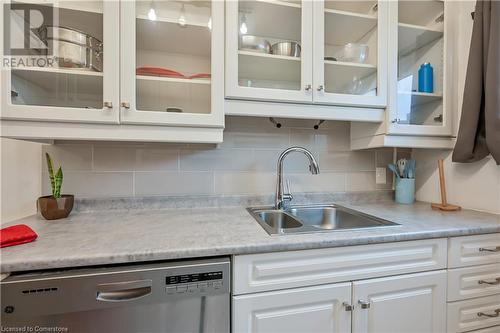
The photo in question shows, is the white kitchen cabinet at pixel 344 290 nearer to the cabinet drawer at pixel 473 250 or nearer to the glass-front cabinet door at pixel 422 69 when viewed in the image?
the cabinet drawer at pixel 473 250

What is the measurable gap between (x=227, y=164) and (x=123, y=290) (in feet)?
2.70

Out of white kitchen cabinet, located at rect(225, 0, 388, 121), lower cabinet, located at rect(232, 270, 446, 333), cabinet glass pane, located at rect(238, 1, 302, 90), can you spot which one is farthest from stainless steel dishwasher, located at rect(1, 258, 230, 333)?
cabinet glass pane, located at rect(238, 1, 302, 90)

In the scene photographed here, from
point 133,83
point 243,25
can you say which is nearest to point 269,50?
point 243,25

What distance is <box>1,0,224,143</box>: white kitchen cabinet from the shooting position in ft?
3.11

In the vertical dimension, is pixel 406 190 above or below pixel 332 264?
above

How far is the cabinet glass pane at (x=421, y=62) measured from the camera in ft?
4.45

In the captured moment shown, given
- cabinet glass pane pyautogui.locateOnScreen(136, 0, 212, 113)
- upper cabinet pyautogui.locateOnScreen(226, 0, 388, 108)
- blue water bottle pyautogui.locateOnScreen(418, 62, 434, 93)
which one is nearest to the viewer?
cabinet glass pane pyautogui.locateOnScreen(136, 0, 212, 113)

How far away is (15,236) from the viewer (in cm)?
76

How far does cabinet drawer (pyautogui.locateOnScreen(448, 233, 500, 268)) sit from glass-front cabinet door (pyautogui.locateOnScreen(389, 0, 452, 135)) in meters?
0.58

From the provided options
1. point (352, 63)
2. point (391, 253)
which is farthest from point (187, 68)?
point (391, 253)

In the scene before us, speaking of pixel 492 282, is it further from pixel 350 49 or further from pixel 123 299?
pixel 123 299

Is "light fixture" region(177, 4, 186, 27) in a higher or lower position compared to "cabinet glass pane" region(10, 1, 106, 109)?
higher

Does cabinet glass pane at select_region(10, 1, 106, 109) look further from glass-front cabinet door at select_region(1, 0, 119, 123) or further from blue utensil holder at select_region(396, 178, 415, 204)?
blue utensil holder at select_region(396, 178, 415, 204)

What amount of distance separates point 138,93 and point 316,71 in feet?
2.76
